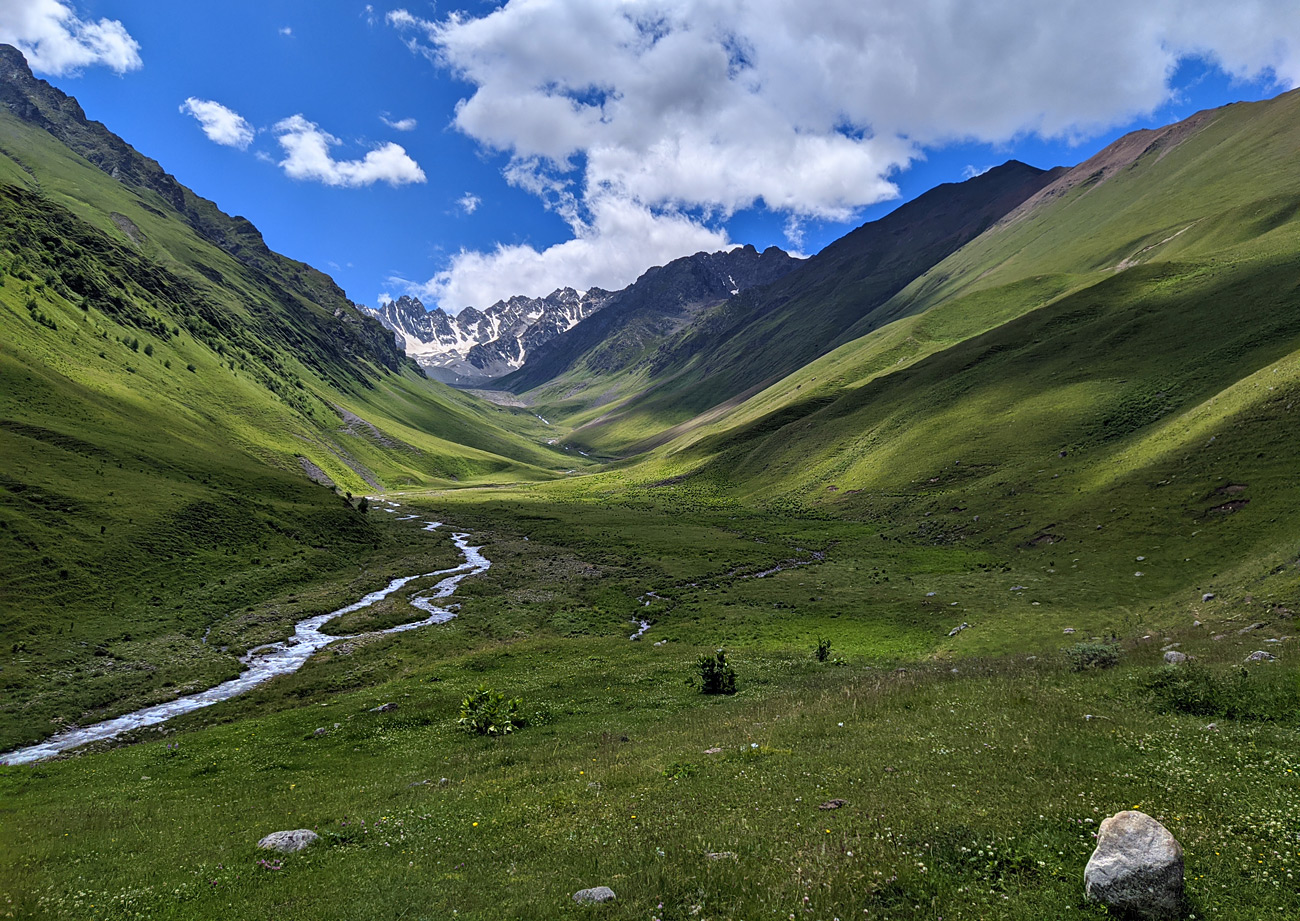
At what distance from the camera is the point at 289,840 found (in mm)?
15422

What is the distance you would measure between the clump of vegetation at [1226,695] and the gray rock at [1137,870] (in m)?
11.6

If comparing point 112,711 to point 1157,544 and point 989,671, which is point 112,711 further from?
point 1157,544

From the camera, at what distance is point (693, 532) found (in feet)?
308

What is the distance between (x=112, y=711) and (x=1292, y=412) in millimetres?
94377

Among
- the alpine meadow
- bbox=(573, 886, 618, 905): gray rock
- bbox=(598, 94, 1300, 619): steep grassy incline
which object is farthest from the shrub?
bbox=(598, 94, 1300, 619): steep grassy incline

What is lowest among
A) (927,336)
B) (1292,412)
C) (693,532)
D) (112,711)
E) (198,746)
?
(112,711)

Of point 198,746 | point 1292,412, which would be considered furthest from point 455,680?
point 1292,412

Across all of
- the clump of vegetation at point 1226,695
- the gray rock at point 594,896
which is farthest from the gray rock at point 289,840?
the clump of vegetation at point 1226,695

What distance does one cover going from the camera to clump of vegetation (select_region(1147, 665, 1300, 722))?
15.7 m

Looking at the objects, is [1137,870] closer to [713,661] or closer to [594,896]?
[594,896]

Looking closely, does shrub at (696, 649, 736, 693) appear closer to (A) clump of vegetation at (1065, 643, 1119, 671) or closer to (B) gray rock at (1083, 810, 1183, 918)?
(A) clump of vegetation at (1065, 643, 1119, 671)

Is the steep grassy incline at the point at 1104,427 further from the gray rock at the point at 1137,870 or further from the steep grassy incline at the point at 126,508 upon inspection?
the steep grassy incline at the point at 126,508

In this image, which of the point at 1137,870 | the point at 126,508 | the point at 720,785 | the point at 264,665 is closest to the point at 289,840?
the point at 720,785

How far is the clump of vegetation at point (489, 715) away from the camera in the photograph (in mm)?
26719
